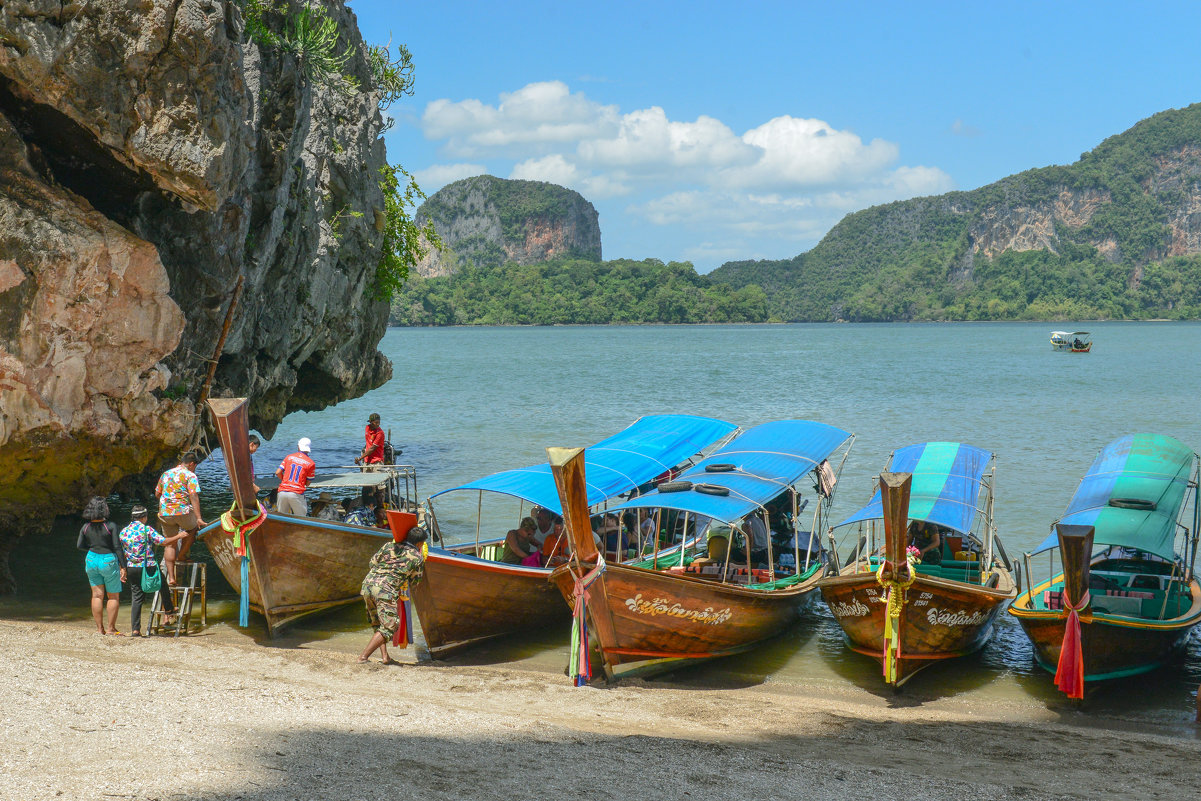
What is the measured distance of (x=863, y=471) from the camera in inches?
941

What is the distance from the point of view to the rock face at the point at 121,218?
1038cm

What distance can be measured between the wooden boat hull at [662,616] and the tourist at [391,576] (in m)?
1.45

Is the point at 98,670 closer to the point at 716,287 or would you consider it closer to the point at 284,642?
the point at 284,642

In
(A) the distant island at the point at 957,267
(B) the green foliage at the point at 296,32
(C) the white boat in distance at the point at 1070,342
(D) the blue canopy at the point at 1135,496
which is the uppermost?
(A) the distant island at the point at 957,267

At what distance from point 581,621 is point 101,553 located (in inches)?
195

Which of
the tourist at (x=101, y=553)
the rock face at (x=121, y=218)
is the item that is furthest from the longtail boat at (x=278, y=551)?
the rock face at (x=121, y=218)

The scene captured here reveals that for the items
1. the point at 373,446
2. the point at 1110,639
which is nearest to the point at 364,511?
the point at 373,446

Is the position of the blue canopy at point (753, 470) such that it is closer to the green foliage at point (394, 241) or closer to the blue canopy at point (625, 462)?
the blue canopy at point (625, 462)

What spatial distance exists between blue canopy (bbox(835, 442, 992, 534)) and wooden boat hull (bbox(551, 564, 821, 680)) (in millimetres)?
1605

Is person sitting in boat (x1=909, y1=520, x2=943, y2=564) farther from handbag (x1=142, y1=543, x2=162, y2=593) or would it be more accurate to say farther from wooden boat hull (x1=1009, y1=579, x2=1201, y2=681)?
handbag (x1=142, y1=543, x2=162, y2=593)

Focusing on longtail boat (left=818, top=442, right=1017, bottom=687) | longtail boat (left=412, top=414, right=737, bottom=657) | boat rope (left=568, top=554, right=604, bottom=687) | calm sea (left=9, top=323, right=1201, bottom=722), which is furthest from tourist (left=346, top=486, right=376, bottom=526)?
longtail boat (left=818, top=442, right=1017, bottom=687)

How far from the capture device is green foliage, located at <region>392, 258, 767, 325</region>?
147 meters

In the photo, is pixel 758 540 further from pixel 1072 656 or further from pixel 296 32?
pixel 296 32

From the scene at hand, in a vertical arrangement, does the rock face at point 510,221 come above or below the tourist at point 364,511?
above
